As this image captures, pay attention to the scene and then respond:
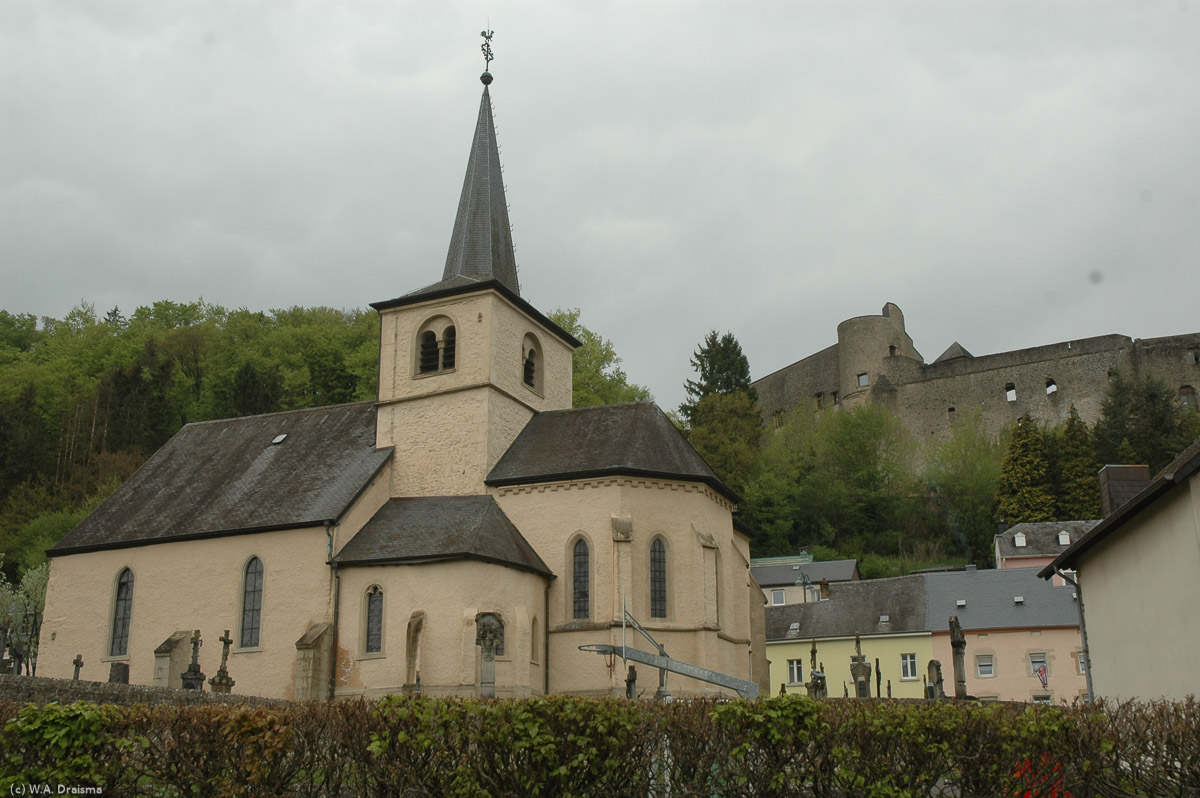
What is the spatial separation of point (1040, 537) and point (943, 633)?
11119mm

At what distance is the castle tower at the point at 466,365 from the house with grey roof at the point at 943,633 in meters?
18.1

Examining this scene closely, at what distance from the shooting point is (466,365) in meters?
29.2

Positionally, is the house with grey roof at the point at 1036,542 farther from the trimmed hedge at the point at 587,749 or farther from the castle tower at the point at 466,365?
the trimmed hedge at the point at 587,749

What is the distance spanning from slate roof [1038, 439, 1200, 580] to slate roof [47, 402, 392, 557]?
16143 mm

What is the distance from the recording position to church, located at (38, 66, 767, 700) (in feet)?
80.8

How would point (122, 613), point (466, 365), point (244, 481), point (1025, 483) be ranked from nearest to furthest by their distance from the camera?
1. point (122, 613)
2. point (466, 365)
3. point (244, 481)
4. point (1025, 483)

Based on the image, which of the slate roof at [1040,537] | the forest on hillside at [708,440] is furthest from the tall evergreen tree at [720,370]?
the slate roof at [1040,537]

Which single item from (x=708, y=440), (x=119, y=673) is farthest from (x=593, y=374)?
(x=119, y=673)

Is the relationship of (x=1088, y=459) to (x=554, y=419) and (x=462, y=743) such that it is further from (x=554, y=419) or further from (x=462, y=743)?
(x=462, y=743)

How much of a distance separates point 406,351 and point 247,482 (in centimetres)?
551

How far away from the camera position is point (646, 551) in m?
26.0

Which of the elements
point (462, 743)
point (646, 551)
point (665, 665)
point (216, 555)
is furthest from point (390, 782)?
point (216, 555)

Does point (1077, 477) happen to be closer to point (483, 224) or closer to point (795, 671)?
point (795, 671)

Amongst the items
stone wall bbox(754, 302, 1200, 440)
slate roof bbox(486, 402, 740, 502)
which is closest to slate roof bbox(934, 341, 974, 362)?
stone wall bbox(754, 302, 1200, 440)
